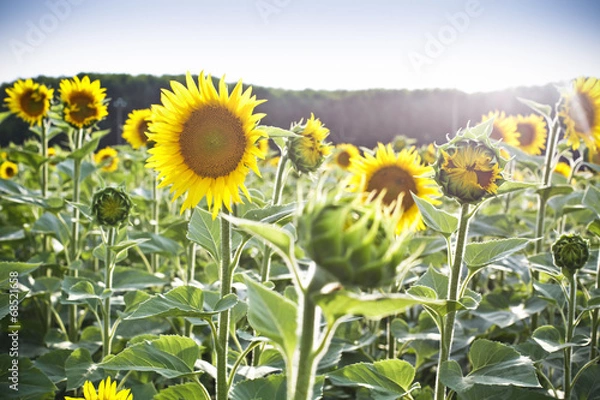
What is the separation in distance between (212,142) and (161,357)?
0.61m

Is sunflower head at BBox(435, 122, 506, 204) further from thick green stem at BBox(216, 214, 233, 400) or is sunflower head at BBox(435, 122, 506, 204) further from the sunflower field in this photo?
thick green stem at BBox(216, 214, 233, 400)

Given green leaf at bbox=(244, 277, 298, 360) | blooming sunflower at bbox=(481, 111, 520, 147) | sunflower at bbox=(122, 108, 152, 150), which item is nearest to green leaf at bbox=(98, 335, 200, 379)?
green leaf at bbox=(244, 277, 298, 360)

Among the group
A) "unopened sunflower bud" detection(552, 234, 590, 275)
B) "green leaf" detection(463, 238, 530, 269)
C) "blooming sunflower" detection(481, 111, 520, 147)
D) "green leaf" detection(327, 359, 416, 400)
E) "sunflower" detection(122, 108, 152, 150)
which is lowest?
"green leaf" detection(327, 359, 416, 400)

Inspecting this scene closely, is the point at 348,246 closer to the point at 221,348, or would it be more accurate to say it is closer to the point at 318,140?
the point at 221,348

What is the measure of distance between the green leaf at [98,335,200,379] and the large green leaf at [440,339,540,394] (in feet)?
2.15

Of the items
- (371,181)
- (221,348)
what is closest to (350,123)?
(371,181)

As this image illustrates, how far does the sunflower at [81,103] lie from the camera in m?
2.98

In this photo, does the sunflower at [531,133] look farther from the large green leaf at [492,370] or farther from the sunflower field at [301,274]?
the large green leaf at [492,370]

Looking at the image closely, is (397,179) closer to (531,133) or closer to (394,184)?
(394,184)

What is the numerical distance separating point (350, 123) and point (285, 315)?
680 inches

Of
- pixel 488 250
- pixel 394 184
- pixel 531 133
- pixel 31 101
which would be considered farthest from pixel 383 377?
pixel 531 133

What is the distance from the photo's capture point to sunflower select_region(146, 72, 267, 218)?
1.49 m

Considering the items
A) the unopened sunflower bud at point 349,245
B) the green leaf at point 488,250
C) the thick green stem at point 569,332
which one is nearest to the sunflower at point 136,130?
the green leaf at point 488,250

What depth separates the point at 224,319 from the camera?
140cm
